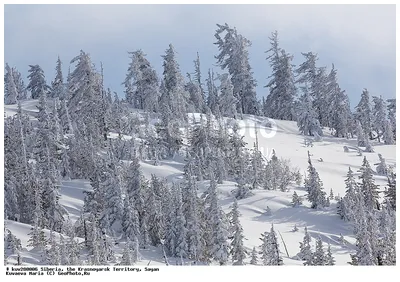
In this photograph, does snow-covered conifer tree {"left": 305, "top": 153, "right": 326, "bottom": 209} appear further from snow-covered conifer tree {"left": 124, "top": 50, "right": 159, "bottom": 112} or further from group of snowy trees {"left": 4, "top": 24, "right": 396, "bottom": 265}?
snow-covered conifer tree {"left": 124, "top": 50, "right": 159, "bottom": 112}

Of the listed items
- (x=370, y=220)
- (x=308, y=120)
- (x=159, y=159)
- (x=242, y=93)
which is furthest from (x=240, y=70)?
(x=370, y=220)

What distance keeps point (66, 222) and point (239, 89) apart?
33.0 meters

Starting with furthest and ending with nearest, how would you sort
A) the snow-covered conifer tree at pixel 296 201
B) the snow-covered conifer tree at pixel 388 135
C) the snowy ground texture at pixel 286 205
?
the snow-covered conifer tree at pixel 388 135 < the snow-covered conifer tree at pixel 296 201 < the snowy ground texture at pixel 286 205

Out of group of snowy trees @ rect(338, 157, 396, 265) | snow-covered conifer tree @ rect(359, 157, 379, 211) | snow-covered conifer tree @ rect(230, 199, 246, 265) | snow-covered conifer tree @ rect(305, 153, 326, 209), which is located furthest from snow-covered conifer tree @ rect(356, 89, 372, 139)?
snow-covered conifer tree @ rect(230, 199, 246, 265)

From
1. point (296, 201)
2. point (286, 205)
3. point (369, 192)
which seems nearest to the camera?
point (369, 192)

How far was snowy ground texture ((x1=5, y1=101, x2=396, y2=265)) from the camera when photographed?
22.5 m

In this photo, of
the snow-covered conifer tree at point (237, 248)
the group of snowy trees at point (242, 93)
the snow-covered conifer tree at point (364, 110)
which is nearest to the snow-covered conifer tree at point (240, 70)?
the group of snowy trees at point (242, 93)

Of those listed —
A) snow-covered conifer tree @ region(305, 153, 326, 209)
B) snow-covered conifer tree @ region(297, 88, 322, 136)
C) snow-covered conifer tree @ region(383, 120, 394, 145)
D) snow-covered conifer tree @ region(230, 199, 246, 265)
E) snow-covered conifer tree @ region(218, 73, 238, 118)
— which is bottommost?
snow-covered conifer tree @ region(230, 199, 246, 265)

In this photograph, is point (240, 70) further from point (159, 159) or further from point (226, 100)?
point (159, 159)

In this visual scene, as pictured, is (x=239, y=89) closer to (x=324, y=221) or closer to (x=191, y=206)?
(x=324, y=221)

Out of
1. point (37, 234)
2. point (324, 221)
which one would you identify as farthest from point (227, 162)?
point (37, 234)

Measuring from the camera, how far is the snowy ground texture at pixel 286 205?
22516 mm

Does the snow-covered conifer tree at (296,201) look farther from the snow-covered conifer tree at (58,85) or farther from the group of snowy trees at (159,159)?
the snow-covered conifer tree at (58,85)

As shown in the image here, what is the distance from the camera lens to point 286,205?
2764cm
